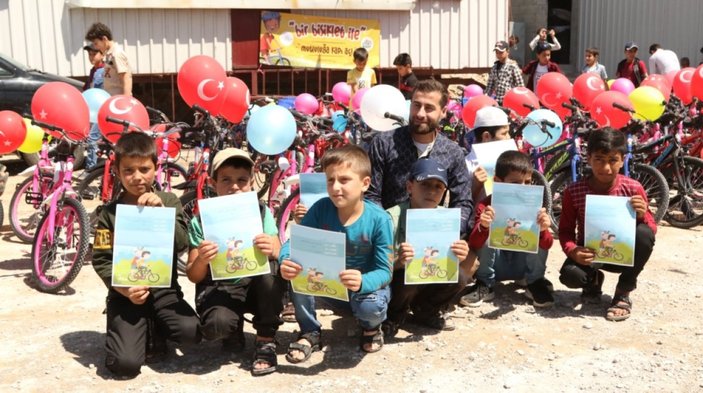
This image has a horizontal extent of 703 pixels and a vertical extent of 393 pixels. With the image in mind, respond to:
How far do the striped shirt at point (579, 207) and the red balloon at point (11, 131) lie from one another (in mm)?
4361

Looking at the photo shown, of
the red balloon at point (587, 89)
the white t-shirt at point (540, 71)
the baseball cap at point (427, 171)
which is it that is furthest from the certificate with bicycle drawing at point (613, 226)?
the white t-shirt at point (540, 71)

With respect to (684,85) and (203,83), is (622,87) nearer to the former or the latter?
(684,85)

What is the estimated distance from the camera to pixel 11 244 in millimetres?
6973

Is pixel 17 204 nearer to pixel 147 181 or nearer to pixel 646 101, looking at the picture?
pixel 147 181

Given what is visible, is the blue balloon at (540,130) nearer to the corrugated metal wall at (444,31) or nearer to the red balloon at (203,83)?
the red balloon at (203,83)

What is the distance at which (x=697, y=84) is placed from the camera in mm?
8039

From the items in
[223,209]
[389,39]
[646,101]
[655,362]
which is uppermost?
[389,39]

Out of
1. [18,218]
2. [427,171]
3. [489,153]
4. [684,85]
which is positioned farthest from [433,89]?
[684,85]

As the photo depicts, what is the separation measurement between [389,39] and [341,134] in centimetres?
→ 607

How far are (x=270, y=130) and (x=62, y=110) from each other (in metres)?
1.59

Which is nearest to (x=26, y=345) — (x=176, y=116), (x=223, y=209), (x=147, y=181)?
(x=147, y=181)

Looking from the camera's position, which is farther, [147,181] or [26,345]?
[26,345]

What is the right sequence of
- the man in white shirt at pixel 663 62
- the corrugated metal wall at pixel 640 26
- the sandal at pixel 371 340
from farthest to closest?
the corrugated metal wall at pixel 640 26, the man in white shirt at pixel 663 62, the sandal at pixel 371 340

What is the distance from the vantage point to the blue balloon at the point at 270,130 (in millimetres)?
6266
